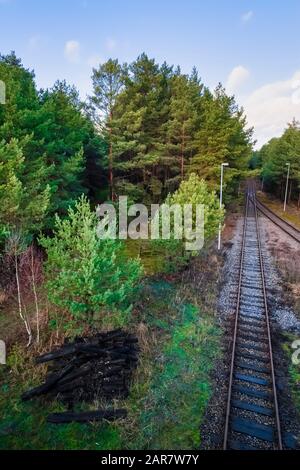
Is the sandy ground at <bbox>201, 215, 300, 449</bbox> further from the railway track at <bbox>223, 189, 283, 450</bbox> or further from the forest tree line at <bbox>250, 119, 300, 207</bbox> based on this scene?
the forest tree line at <bbox>250, 119, 300, 207</bbox>

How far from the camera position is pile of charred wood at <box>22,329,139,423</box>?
798cm

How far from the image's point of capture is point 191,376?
9.16 m

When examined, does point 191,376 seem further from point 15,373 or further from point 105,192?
point 105,192

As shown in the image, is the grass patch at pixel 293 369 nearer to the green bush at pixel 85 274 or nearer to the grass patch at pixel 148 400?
the grass patch at pixel 148 400

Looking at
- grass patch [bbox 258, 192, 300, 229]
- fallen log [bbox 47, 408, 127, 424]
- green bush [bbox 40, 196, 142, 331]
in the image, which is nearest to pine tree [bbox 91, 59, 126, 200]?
green bush [bbox 40, 196, 142, 331]

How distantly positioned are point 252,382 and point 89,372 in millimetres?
4996

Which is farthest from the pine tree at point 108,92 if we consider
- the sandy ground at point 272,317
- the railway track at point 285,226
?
the railway track at point 285,226

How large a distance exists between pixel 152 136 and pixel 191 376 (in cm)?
2637

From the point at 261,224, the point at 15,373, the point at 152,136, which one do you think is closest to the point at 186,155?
the point at 152,136

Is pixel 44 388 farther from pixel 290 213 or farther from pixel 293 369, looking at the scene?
pixel 290 213

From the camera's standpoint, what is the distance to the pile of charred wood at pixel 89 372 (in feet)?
26.2

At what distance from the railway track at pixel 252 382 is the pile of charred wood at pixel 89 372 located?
299 cm

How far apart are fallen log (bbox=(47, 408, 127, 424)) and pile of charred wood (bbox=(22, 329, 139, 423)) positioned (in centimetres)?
3

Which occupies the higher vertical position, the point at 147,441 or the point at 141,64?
the point at 141,64
